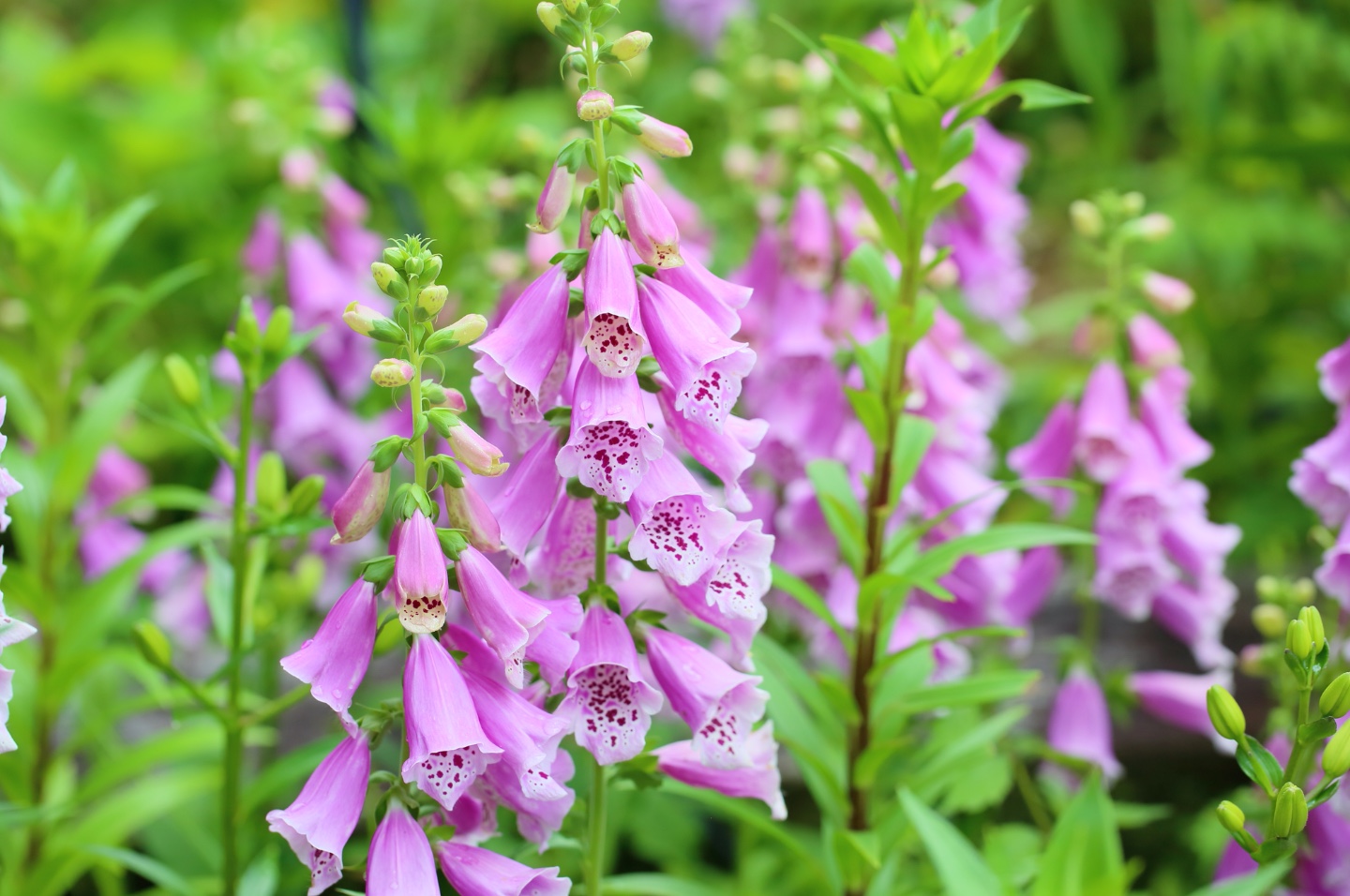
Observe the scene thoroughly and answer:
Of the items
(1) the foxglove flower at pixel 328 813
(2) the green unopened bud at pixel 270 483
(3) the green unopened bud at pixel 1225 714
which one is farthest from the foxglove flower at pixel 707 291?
(2) the green unopened bud at pixel 270 483

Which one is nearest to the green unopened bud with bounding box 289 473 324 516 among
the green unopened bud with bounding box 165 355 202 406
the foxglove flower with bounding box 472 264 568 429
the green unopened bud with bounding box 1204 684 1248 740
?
the green unopened bud with bounding box 165 355 202 406

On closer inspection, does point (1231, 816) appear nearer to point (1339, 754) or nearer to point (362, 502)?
point (1339, 754)

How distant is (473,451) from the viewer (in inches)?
31.5

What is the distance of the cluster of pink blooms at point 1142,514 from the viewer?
1480mm

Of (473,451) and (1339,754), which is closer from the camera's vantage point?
(473,451)

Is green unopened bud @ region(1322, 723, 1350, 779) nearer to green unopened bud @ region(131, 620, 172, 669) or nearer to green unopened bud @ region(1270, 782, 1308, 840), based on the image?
green unopened bud @ region(1270, 782, 1308, 840)

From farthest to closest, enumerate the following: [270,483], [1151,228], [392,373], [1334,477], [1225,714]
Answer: [1151,228], [270,483], [1334,477], [1225,714], [392,373]

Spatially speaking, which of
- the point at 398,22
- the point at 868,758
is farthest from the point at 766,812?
the point at 398,22

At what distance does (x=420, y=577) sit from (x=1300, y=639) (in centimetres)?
68

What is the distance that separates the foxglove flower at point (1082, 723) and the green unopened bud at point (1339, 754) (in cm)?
59

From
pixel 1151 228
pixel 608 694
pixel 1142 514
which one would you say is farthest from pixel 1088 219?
pixel 608 694

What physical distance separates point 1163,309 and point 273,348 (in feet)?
3.53

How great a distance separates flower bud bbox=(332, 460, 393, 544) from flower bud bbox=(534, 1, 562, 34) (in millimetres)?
335

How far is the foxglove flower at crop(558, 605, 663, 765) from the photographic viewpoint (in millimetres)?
847
